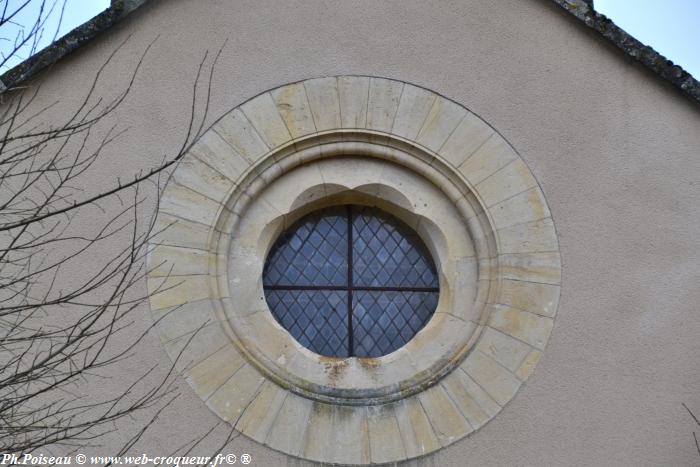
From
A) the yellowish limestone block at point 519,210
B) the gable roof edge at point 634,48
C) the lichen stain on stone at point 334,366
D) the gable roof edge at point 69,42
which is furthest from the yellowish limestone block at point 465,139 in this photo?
the gable roof edge at point 69,42

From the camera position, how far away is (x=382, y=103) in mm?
8547

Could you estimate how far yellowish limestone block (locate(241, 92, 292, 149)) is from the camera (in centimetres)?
839

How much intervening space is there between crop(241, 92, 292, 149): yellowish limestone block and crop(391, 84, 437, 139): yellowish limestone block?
889 millimetres

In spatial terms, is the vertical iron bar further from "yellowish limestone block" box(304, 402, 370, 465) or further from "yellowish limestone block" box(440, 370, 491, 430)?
"yellowish limestone block" box(440, 370, 491, 430)

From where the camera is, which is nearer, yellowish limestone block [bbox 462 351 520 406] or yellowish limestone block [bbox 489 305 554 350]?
yellowish limestone block [bbox 462 351 520 406]

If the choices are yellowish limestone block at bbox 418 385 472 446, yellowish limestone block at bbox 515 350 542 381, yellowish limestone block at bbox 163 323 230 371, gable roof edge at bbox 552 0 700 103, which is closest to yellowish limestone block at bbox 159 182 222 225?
yellowish limestone block at bbox 163 323 230 371

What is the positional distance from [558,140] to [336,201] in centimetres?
187

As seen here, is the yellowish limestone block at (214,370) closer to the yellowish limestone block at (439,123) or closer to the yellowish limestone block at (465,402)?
the yellowish limestone block at (465,402)

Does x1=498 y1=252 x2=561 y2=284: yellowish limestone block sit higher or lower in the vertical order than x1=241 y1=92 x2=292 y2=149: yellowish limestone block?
lower

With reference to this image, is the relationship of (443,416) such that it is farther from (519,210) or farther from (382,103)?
(382,103)

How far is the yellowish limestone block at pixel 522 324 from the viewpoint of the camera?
26.6 feet

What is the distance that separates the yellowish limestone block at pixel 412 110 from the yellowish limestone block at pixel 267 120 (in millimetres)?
889

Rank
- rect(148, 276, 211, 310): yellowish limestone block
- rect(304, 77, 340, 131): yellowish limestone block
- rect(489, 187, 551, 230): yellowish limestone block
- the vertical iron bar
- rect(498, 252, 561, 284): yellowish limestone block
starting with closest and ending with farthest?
1. rect(148, 276, 211, 310): yellowish limestone block
2. rect(498, 252, 561, 284): yellowish limestone block
3. rect(489, 187, 551, 230): yellowish limestone block
4. rect(304, 77, 340, 131): yellowish limestone block
5. the vertical iron bar

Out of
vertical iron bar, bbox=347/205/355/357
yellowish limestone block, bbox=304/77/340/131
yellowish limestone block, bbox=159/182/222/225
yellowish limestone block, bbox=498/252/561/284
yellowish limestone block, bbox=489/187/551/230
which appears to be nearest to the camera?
yellowish limestone block, bbox=159/182/222/225
